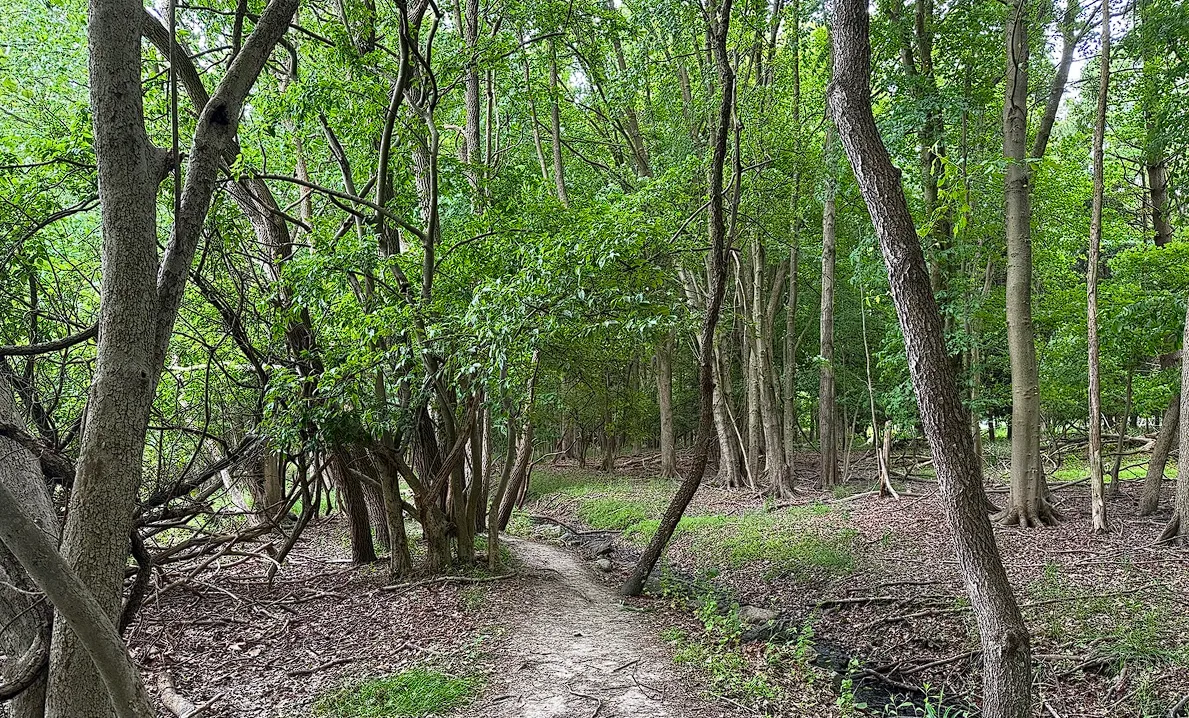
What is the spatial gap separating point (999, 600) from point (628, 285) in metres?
3.78

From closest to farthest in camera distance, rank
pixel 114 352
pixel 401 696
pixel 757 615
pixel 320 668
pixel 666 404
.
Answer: pixel 114 352
pixel 401 696
pixel 320 668
pixel 757 615
pixel 666 404

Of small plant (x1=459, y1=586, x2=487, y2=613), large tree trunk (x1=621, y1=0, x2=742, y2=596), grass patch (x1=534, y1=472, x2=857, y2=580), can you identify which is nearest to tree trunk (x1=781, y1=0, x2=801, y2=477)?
grass patch (x1=534, y1=472, x2=857, y2=580)

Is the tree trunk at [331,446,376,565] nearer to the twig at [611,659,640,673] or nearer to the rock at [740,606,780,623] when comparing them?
the twig at [611,659,640,673]

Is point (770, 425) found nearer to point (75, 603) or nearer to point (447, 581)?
point (447, 581)

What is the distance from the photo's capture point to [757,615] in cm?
748

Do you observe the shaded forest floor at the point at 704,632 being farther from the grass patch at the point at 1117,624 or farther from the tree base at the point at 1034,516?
the tree base at the point at 1034,516

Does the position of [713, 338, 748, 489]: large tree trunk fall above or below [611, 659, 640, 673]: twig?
above

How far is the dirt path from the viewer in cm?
470

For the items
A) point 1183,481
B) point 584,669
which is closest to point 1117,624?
point 1183,481

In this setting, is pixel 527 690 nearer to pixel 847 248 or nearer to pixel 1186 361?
pixel 1186 361

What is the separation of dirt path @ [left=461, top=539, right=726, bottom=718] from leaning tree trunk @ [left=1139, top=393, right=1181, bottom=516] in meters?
6.82

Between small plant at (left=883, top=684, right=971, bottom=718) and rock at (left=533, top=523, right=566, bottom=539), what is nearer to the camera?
small plant at (left=883, top=684, right=971, bottom=718)

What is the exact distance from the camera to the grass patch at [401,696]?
4.57 metres

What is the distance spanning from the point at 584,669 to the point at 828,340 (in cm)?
984
